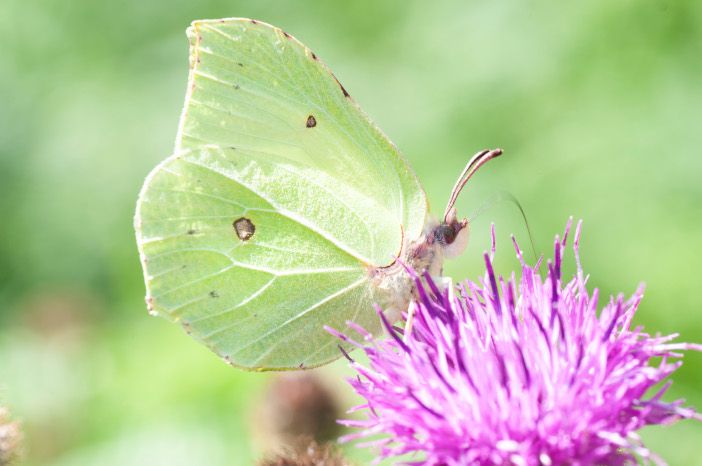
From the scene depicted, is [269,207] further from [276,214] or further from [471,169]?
[471,169]

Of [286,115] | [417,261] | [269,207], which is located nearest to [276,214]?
[269,207]

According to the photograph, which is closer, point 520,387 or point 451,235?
point 520,387

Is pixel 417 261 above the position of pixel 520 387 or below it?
above

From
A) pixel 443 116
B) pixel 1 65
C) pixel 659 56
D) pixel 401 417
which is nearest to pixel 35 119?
pixel 1 65

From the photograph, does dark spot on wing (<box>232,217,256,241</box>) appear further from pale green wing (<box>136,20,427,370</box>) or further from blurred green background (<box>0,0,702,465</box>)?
blurred green background (<box>0,0,702,465</box>)

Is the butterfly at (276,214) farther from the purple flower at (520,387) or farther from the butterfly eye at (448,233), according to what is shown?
the purple flower at (520,387)

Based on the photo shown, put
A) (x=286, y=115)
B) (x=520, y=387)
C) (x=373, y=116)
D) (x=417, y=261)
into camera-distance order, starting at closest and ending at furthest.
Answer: (x=520, y=387) → (x=417, y=261) → (x=286, y=115) → (x=373, y=116)

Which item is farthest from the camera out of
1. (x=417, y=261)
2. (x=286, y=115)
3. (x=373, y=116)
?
(x=373, y=116)
